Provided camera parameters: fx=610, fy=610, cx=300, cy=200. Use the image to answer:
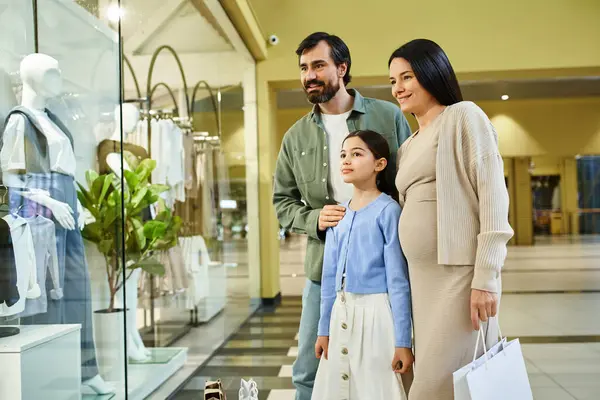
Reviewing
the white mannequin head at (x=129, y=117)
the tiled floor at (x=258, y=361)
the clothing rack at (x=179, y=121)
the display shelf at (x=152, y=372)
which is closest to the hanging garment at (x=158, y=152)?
the clothing rack at (x=179, y=121)

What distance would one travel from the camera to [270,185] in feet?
23.9

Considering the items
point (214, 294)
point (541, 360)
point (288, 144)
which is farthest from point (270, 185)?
point (288, 144)

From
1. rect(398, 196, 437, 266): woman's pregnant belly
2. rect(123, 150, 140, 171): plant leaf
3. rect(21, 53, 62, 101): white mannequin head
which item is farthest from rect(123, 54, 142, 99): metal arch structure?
rect(398, 196, 437, 266): woman's pregnant belly

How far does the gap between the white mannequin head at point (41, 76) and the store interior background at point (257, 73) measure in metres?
0.06

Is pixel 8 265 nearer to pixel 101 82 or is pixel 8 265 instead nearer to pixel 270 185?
pixel 101 82

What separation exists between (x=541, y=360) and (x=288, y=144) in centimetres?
285

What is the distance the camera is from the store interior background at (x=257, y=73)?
8.80 ft

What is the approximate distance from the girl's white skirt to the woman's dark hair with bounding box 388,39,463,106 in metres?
0.55

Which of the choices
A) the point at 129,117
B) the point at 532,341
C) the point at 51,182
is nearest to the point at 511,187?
the point at 532,341

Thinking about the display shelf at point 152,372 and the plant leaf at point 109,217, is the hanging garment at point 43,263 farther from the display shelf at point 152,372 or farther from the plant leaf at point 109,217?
the display shelf at point 152,372

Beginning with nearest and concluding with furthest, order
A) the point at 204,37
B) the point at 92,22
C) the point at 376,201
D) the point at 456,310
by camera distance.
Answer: the point at 456,310, the point at 376,201, the point at 92,22, the point at 204,37

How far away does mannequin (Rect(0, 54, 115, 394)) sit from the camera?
2.03 m

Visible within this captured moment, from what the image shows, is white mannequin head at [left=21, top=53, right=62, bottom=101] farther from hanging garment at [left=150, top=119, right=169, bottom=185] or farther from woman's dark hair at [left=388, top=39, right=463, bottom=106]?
hanging garment at [left=150, top=119, right=169, bottom=185]

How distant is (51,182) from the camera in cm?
227
